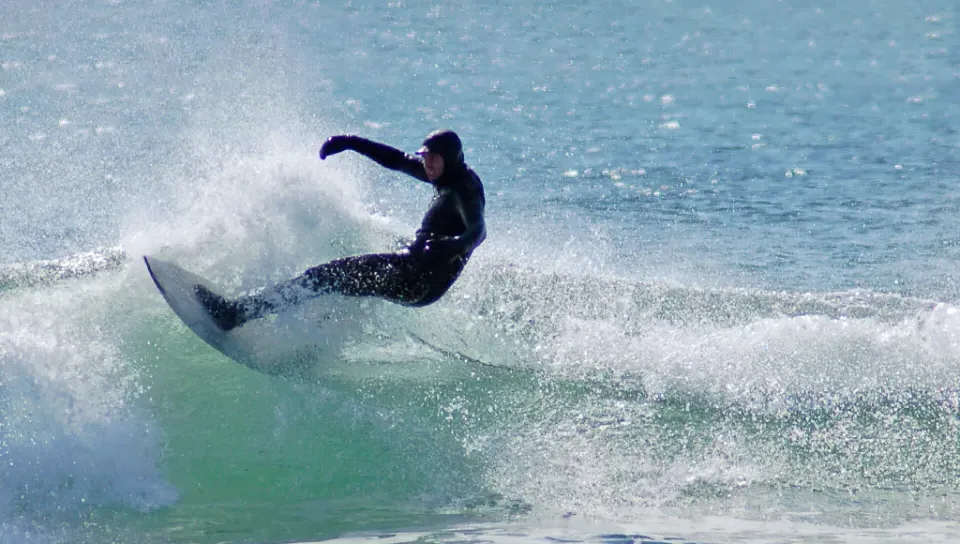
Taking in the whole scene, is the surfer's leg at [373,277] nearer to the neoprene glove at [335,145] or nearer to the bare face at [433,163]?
the bare face at [433,163]

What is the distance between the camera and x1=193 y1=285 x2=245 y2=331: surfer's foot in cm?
667

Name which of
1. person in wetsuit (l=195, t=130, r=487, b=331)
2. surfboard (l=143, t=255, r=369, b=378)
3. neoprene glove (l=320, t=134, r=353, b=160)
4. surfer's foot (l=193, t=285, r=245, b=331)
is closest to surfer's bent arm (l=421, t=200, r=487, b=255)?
person in wetsuit (l=195, t=130, r=487, b=331)

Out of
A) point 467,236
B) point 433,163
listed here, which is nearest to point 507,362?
point 467,236

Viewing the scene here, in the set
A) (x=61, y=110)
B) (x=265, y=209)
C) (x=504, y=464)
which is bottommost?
(x=61, y=110)

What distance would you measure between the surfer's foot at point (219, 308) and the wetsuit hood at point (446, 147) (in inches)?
56.0

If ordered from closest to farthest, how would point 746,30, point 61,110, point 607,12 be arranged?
point 61,110 < point 746,30 < point 607,12

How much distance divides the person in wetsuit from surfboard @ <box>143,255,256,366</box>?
52 millimetres

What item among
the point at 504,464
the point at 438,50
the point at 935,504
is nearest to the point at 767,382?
the point at 935,504

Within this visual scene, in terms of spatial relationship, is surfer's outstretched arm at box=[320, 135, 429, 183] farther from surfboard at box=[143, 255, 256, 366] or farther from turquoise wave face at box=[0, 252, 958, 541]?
surfboard at box=[143, 255, 256, 366]

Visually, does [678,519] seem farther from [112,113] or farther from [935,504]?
[112,113]

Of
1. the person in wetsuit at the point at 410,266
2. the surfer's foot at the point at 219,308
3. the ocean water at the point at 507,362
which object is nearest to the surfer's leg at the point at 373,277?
the person in wetsuit at the point at 410,266

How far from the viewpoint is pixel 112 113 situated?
69.9ft

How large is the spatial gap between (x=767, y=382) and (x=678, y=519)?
2344 mm

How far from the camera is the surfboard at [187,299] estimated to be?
21.8ft
